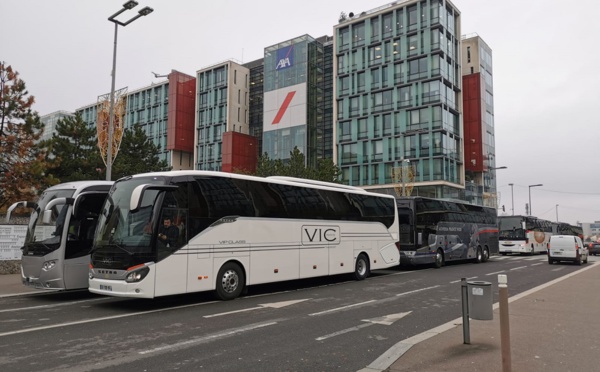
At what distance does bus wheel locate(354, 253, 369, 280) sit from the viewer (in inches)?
656

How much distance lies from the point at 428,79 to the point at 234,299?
159 feet

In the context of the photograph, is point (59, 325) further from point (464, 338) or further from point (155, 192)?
point (464, 338)

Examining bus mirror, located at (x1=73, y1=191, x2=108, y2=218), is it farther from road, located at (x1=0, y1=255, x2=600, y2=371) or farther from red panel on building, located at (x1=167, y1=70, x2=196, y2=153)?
red panel on building, located at (x1=167, y1=70, x2=196, y2=153)

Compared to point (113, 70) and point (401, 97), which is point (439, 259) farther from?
point (401, 97)

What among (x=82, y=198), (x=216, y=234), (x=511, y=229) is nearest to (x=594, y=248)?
(x=511, y=229)

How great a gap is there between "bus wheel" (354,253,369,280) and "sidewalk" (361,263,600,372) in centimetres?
687

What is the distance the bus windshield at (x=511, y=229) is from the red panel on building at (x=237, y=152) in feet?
130

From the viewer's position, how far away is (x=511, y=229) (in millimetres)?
36781

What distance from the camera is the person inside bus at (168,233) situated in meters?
10.3

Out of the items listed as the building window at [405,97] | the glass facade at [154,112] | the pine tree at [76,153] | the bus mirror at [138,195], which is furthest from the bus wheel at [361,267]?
the glass facade at [154,112]

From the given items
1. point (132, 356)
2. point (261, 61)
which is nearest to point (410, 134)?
point (261, 61)

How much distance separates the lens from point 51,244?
11.8 m

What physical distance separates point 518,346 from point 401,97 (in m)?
52.8

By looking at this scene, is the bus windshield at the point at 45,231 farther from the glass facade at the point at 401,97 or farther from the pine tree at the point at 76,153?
the glass facade at the point at 401,97
